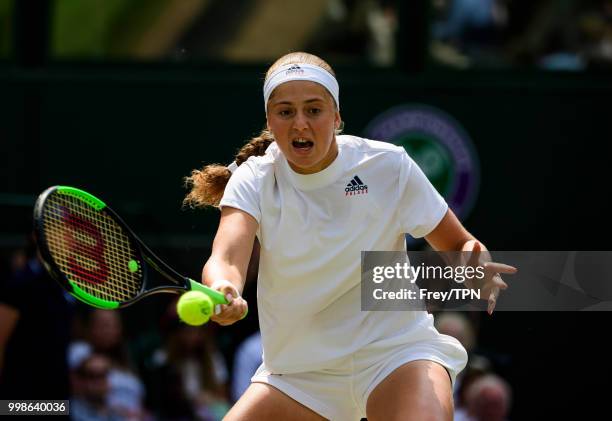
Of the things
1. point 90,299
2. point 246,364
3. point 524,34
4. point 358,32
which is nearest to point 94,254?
point 90,299

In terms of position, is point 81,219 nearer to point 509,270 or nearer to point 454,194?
point 509,270

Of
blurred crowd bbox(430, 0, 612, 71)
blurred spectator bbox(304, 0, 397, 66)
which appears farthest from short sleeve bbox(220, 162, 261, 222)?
blurred crowd bbox(430, 0, 612, 71)

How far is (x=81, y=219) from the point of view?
4430 mm

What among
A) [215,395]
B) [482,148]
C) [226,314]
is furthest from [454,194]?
[226,314]

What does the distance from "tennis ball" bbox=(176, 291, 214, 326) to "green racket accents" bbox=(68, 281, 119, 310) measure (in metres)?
0.36

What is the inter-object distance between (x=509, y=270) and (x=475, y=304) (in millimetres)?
3739

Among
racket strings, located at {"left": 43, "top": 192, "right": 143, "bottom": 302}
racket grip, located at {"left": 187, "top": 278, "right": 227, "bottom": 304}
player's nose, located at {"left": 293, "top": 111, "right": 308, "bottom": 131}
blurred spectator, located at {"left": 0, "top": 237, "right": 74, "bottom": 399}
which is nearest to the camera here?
racket grip, located at {"left": 187, "top": 278, "right": 227, "bottom": 304}

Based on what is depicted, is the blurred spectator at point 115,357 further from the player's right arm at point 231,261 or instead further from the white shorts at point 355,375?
the player's right arm at point 231,261

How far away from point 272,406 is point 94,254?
32.2 inches

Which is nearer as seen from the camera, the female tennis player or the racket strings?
the racket strings

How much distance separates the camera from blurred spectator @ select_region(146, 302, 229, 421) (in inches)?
305

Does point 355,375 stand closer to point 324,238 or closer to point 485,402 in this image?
point 324,238

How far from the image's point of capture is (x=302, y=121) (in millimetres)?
4344

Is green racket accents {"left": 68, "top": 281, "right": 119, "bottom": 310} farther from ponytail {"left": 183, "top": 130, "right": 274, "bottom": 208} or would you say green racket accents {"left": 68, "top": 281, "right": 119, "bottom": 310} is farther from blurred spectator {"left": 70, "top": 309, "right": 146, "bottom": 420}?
blurred spectator {"left": 70, "top": 309, "right": 146, "bottom": 420}
